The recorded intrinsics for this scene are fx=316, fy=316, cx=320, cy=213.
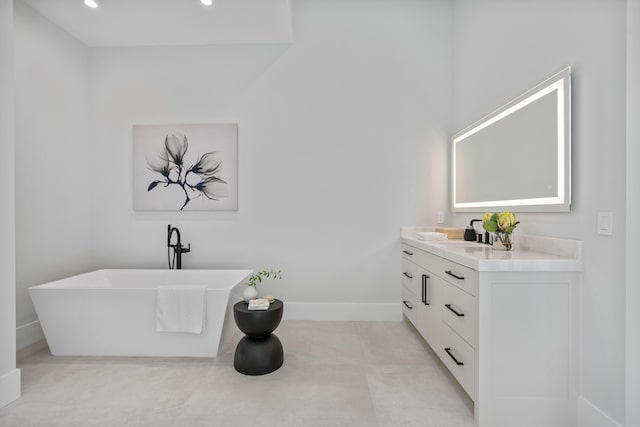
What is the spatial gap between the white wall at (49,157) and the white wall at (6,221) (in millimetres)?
916

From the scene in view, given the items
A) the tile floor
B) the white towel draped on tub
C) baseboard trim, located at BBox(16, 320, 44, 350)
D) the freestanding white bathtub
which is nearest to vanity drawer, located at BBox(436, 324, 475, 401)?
the tile floor

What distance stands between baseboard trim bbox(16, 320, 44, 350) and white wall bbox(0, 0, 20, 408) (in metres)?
0.87

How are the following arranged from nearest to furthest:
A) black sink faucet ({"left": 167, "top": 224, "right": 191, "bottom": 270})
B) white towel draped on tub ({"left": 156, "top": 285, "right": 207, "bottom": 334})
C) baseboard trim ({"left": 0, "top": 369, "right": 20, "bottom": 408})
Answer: baseboard trim ({"left": 0, "top": 369, "right": 20, "bottom": 408})
white towel draped on tub ({"left": 156, "top": 285, "right": 207, "bottom": 334})
black sink faucet ({"left": 167, "top": 224, "right": 191, "bottom": 270})

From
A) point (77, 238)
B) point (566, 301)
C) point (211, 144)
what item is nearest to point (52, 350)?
point (77, 238)

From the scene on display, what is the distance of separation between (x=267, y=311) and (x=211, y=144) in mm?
1962

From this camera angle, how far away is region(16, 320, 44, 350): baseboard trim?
2.54 m

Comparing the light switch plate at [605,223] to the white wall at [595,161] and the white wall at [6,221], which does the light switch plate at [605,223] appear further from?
the white wall at [6,221]

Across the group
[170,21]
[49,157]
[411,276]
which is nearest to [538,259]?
[411,276]

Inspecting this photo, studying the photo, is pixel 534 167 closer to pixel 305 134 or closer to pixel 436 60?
pixel 436 60

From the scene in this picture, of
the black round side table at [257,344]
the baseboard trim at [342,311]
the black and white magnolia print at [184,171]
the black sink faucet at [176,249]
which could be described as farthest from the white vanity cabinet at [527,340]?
the black sink faucet at [176,249]

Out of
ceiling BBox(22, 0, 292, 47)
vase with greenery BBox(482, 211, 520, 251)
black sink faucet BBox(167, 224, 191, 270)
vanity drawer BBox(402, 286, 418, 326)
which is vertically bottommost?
vanity drawer BBox(402, 286, 418, 326)

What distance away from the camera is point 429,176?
327cm

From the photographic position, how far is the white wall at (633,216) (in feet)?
4.44

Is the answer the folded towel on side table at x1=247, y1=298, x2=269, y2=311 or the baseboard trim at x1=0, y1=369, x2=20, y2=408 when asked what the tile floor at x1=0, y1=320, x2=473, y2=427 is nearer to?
the baseboard trim at x1=0, y1=369, x2=20, y2=408
